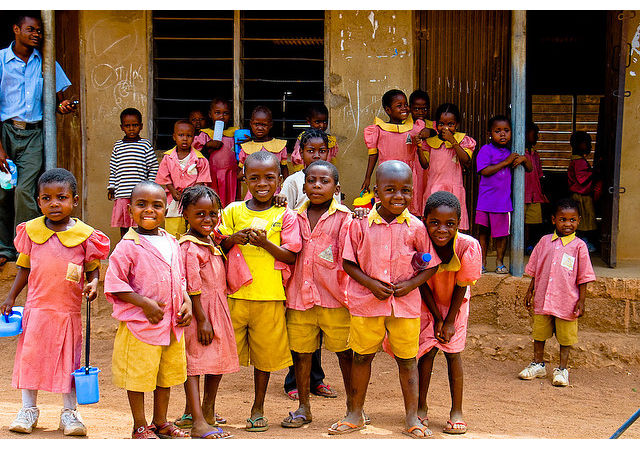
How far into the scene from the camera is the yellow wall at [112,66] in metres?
6.85

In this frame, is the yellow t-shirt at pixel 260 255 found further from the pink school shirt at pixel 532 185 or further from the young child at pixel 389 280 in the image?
the pink school shirt at pixel 532 185

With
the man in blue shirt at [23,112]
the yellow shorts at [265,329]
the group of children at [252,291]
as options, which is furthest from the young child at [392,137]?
the man in blue shirt at [23,112]

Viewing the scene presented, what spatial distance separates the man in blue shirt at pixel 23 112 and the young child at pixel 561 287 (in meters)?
3.81

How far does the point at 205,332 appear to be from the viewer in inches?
155

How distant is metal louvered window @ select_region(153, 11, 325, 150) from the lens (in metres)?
6.89

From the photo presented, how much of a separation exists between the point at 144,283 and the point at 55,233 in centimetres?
63

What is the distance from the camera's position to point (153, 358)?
3.72 metres

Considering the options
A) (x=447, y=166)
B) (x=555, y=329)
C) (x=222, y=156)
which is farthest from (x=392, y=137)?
(x=555, y=329)

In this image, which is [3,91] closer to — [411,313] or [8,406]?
[8,406]

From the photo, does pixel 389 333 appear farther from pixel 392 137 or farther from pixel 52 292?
pixel 392 137

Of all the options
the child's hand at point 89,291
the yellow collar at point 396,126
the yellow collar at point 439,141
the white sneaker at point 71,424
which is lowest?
the white sneaker at point 71,424

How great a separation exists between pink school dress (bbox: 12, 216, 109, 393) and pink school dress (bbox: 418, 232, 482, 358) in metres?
1.86

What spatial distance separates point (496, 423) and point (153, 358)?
6.78 ft

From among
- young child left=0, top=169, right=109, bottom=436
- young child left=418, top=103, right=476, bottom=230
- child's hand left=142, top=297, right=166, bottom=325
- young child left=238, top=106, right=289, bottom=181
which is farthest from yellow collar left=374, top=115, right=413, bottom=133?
child's hand left=142, top=297, right=166, bottom=325
